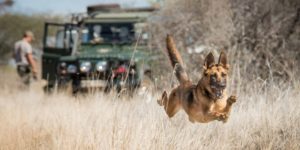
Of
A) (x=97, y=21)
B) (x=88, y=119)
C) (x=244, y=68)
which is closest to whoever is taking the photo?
(x=88, y=119)

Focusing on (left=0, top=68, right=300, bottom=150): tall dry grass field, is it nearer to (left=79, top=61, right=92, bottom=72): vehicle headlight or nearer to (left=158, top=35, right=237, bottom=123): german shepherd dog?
(left=158, top=35, right=237, bottom=123): german shepherd dog

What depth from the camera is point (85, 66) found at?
529 inches

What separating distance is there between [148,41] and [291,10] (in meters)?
2.69

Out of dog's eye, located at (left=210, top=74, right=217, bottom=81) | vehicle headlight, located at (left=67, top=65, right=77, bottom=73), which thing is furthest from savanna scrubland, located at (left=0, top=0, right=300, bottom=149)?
vehicle headlight, located at (left=67, top=65, right=77, bottom=73)

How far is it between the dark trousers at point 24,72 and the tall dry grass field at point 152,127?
265 inches

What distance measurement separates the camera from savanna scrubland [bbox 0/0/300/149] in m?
6.80

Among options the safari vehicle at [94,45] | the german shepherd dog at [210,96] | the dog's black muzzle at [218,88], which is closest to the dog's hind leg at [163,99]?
the german shepherd dog at [210,96]

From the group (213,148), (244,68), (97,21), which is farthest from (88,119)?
(97,21)

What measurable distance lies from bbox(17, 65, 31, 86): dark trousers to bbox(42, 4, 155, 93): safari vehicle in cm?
89

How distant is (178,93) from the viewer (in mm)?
7867

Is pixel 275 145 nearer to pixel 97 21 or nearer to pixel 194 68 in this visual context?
pixel 194 68

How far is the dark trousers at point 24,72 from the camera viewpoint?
1622cm

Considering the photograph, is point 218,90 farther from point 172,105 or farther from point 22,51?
point 22,51

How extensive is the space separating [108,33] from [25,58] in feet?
8.13
